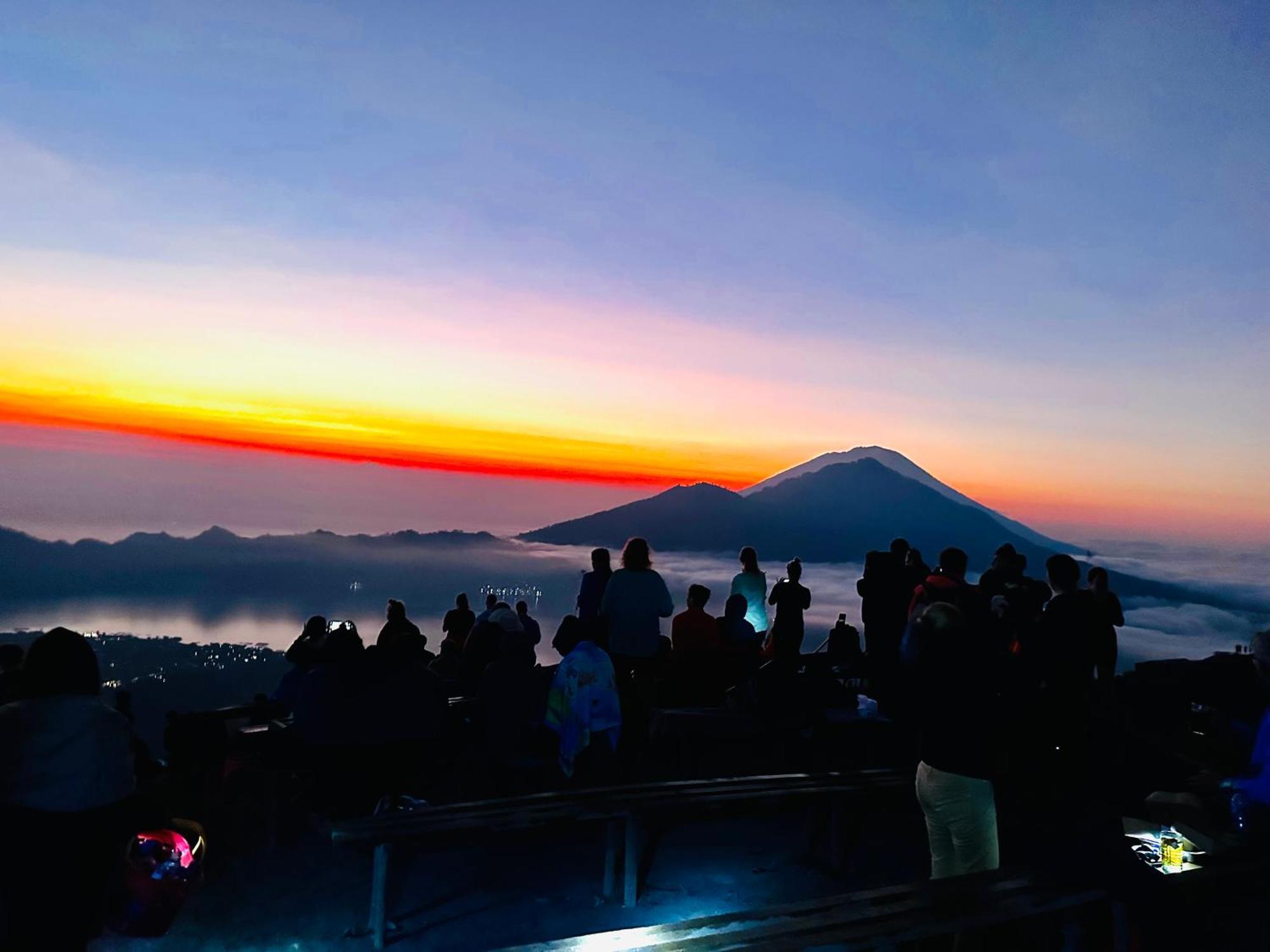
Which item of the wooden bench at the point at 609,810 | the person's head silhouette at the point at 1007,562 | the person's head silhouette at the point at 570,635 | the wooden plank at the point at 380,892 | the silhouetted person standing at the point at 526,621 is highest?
the person's head silhouette at the point at 1007,562

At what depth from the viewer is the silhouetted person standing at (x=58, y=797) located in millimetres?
2902

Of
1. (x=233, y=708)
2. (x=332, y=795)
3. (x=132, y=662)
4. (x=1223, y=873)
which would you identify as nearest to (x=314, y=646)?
(x=233, y=708)

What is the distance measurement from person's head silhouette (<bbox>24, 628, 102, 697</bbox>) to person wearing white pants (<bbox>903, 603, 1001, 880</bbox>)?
2863mm

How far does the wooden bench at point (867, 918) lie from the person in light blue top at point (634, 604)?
375cm

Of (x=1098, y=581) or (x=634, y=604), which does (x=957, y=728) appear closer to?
(x=634, y=604)

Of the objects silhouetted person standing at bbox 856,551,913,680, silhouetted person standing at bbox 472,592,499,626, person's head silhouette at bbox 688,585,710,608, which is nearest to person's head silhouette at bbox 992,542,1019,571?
silhouetted person standing at bbox 856,551,913,680

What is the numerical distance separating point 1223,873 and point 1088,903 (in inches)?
20.0

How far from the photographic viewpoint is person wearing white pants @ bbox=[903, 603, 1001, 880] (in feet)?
10.9

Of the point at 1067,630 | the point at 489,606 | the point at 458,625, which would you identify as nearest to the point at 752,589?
the point at 489,606

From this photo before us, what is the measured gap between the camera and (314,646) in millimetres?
6570

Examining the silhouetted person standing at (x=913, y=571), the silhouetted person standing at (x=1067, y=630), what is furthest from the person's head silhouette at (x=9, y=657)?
the silhouetted person standing at (x=913, y=571)

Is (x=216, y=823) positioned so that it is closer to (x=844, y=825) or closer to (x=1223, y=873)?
(x=844, y=825)

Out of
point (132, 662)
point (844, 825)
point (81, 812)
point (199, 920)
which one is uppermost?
Result: point (81, 812)

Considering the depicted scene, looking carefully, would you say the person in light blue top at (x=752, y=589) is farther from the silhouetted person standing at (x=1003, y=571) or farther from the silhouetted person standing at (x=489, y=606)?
the silhouetted person standing at (x=489, y=606)
